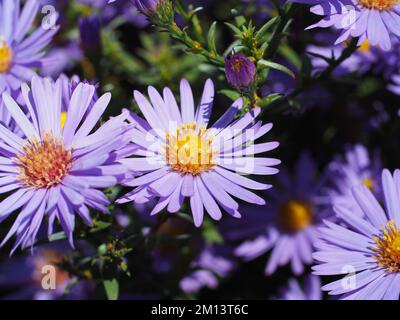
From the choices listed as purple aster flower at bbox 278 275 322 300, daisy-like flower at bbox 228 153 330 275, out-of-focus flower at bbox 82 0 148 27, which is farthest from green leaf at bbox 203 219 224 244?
out-of-focus flower at bbox 82 0 148 27

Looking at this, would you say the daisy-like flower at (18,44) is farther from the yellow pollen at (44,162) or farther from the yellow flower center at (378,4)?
the yellow flower center at (378,4)

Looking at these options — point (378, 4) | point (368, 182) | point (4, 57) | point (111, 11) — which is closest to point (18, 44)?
point (4, 57)

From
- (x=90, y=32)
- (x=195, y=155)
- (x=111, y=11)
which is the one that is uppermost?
(x=111, y=11)

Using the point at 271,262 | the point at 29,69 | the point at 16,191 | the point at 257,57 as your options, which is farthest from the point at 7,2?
the point at 271,262

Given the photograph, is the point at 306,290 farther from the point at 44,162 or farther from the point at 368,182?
the point at 44,162

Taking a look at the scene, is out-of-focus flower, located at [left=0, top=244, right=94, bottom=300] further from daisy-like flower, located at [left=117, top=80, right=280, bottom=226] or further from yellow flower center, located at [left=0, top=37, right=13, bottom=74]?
daisy-like flower, located at [left=117, top=80, right=280, bottom=226]

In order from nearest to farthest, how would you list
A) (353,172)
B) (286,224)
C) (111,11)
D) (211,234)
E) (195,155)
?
(195,155) → (211,234) → (353,172) → (286,224) → (111,11)

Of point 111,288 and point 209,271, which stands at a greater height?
point 209,271

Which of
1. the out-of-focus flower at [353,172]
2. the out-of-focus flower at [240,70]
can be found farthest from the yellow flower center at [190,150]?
the out-of-focus flower at [353,172]
